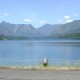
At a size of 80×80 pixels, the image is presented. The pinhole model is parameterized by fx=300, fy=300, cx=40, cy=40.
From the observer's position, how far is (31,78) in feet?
42.0

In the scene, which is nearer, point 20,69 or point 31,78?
point 31,78

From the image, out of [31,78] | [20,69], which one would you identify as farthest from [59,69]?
[31,78]

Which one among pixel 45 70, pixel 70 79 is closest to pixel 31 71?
pixel 45 70

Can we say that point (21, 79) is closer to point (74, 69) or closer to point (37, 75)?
point (37, 75)

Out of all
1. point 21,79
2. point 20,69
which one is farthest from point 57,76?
point 20,69

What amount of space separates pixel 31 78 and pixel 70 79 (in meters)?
1.66

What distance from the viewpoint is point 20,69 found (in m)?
15.9

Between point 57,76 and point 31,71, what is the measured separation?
2.18 meters

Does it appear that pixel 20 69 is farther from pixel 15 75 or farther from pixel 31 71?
pixel 15 75

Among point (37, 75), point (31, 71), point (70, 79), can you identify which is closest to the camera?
point (70, 79)

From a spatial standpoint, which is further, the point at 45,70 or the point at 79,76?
the point at 45,70

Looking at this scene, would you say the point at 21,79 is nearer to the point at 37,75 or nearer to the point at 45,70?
the point at 37,75

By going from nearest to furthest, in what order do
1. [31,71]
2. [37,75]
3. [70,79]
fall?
1. [70,79]
2. [37,75]
3. [31,71]

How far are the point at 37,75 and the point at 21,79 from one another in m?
1.27
